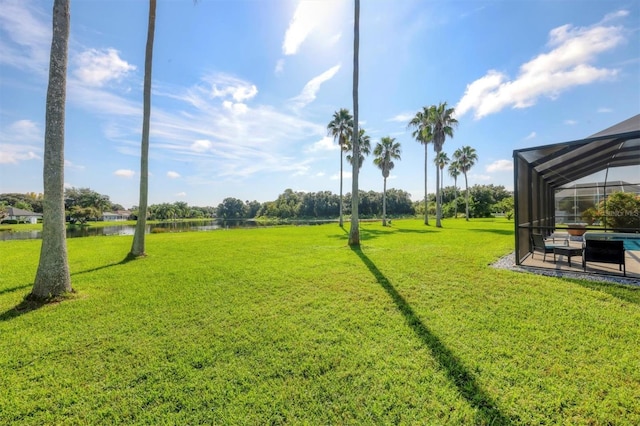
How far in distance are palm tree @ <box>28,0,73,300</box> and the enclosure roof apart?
10.1 meters

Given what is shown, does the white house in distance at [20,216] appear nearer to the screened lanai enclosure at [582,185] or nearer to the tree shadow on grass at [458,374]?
the tree shadow on grass at [458,374]

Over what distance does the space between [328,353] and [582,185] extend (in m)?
19.1

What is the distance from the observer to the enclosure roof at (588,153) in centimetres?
582

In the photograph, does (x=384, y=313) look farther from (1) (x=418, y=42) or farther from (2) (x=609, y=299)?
(1) (x=418, y=42)

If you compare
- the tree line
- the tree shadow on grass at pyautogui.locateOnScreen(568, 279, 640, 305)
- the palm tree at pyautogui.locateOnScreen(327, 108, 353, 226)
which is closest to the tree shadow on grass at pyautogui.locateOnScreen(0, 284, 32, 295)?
the tree shadow on grass at pyautogui.locateOnScreen(568, 279, 640, 305)

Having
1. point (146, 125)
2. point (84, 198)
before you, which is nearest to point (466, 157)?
point (146, 125)

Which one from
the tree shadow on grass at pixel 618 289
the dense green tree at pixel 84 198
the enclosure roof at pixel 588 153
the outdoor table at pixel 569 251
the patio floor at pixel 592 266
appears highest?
the dense green tree at pixel 84 198

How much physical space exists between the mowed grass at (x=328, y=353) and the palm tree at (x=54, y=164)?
625 millimetres

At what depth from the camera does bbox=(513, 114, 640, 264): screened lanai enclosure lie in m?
6.68

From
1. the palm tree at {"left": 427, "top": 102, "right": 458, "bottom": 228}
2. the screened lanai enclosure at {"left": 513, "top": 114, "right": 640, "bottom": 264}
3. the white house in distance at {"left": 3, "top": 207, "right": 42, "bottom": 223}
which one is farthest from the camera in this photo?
the white house in distance at {"left": 3, "top": 207, "right": 42, "bottom": 223}

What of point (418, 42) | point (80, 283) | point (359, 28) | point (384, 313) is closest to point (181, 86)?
point (359, 28)

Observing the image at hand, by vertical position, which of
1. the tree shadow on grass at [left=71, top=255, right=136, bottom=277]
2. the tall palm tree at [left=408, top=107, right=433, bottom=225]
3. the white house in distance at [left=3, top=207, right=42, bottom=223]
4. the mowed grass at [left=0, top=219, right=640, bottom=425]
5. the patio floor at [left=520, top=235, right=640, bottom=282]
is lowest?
the mowed grass at [left=0, top=219, right=640, bottom=425]

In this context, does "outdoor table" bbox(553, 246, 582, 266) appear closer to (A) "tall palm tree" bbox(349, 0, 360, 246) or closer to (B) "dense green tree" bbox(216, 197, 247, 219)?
(A) "tall palm tree" bbox(349, 0, 360, 246)

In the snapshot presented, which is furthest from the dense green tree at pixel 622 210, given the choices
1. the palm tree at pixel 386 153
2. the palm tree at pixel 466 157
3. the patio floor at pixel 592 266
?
the palm tree at pixel 466 157
